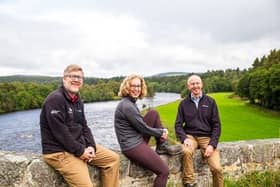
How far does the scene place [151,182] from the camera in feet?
12.3

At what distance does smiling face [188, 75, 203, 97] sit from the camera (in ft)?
13.6

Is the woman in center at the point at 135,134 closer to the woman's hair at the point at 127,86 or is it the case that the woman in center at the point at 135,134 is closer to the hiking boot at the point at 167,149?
the woman's hair at the point at 127,86

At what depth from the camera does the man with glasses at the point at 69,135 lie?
2887mm

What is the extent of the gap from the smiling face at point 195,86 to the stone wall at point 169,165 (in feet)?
2.69

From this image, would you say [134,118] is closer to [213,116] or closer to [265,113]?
[213,116]

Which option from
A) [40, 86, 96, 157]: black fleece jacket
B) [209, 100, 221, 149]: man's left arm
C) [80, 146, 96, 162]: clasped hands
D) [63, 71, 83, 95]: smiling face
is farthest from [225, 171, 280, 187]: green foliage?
[63, 71, 83, 95]: smiling face

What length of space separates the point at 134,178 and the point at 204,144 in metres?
1.08

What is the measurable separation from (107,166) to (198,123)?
1461 mm

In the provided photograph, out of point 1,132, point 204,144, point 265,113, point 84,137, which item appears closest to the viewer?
point 84,137

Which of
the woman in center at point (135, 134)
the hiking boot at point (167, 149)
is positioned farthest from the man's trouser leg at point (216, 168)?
the woman in center at point (135, 134)

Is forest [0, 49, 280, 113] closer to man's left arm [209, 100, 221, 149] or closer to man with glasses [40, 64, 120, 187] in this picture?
man with glasses [40, 64, 120, 187]

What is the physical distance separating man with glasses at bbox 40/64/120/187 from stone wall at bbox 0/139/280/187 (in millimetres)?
177

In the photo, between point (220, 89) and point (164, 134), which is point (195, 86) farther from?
point (220, 89)

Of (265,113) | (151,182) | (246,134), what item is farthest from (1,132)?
(151,182)
